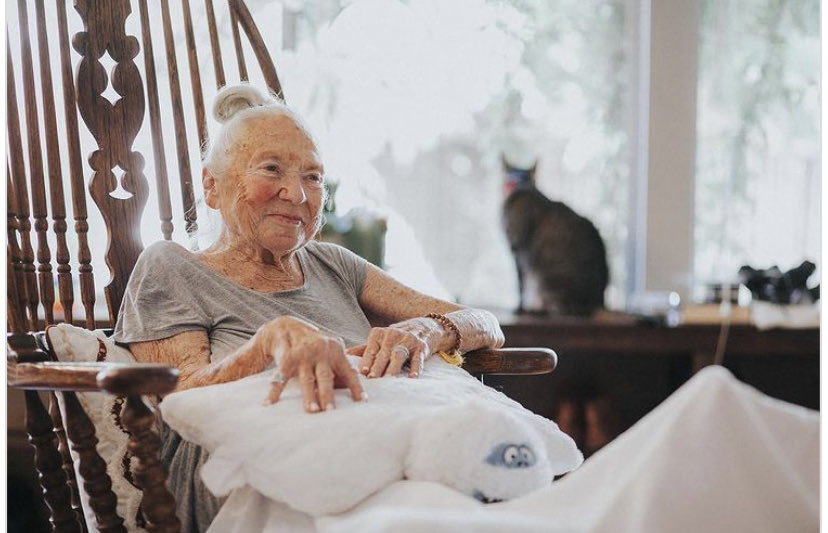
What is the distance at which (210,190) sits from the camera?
139 centimetres

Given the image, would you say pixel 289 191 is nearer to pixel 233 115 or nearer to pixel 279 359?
pixel 233 115

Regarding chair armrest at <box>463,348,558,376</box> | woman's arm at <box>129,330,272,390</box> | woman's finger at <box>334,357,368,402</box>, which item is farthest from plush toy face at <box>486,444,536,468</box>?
chair armrest at <box>463,348,558,376</box>

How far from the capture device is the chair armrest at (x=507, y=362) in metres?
1.40

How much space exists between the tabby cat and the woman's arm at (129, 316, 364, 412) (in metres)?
1.36

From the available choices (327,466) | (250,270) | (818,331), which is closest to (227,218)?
(250,270)

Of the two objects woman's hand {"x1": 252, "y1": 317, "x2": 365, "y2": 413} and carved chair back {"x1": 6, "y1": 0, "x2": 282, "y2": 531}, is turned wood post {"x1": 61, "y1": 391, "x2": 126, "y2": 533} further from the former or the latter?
woman's hand {"x1": 252, "y1": 317, "x2": 365, "y2": 413}

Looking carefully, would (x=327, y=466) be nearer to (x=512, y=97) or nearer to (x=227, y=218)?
(x=227, y=218)

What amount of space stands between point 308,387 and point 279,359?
0.07 meters

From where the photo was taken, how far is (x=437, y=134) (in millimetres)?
2574

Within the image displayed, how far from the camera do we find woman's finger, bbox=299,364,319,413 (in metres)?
0.98

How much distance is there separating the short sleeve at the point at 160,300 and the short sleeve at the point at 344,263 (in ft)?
0.84

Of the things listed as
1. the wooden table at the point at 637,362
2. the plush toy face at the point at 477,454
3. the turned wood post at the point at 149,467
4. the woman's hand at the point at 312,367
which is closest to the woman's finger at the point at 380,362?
the woman's hand at the point at 312,367

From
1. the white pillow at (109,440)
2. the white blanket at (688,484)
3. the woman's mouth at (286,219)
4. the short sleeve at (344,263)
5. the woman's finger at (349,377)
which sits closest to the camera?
the white blanket at (688,484)

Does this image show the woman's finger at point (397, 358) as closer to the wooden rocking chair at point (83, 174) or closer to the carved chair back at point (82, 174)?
the wooden rocking chair at point (83, 174)
